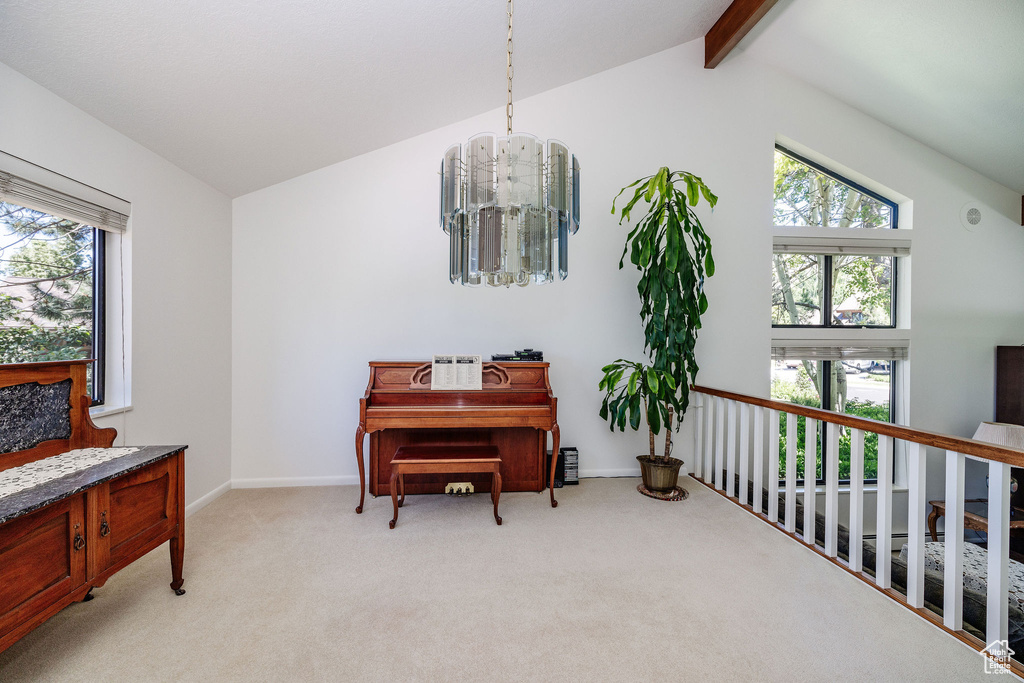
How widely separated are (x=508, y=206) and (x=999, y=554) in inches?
90.8

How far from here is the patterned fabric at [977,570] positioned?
90.7 inches

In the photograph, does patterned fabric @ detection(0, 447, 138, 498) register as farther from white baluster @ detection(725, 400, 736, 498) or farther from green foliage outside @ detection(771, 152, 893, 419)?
green foliage outside @ detection(771, 152, 893, 419)

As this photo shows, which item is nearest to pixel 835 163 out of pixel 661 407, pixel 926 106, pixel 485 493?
pixel 926 106

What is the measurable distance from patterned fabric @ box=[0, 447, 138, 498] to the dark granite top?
0.11 feet

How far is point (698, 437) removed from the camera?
3.84 m

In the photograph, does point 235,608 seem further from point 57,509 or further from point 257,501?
point 257,501

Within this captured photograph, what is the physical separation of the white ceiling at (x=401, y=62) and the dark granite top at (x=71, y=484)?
1785 millimetres

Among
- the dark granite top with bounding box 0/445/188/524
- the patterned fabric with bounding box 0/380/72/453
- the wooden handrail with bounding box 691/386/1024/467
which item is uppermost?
the patterned fabric with bounding box 0/380/72/453

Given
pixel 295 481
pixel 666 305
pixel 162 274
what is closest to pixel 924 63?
pixel 666 305

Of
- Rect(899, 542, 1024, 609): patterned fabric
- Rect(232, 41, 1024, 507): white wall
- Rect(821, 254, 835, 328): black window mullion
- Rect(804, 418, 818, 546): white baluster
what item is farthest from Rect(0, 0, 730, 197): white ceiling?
Rect(899, 542, 1024, 609): patterned fabric

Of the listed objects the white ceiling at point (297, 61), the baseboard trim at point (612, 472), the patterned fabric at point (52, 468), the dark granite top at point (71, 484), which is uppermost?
the white ceiling at point (297, 61)

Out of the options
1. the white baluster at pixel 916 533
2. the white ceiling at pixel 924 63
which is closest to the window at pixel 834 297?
the white ceiling at pixel 924 63

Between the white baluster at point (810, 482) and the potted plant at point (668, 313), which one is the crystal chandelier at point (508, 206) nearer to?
the potted plant at point (668, 313)

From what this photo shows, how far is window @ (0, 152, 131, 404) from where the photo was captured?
6.50 ft
